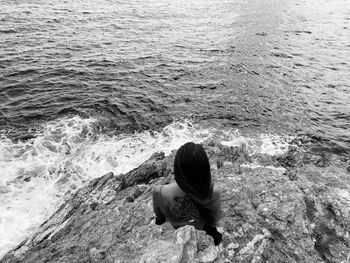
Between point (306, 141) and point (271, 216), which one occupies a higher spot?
point (271, 216)

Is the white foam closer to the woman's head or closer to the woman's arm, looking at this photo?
the woman's arm

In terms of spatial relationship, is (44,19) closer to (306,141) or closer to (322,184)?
(306,141)

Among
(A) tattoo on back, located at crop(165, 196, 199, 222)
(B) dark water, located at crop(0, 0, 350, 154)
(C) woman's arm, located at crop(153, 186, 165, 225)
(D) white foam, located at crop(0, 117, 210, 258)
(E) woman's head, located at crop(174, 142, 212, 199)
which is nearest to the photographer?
(E) woman's head, located at crop(174, 142, 212, 199)

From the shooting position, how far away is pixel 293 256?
7.62 meters

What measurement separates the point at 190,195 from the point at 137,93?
17064 millimetres

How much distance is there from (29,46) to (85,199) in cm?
2046

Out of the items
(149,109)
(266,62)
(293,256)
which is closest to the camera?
(293,256)

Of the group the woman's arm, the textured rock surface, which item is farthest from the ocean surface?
the woman's arm

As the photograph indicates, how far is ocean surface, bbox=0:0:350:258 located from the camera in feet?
49.3

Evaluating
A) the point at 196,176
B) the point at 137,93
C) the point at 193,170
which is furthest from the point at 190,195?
the point at 137,93

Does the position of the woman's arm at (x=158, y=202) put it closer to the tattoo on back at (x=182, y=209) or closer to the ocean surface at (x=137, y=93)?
the tattoo on back at (x=182, y=209)

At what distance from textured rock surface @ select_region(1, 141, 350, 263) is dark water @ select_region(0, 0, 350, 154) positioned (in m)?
6.54

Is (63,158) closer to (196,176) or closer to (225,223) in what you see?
Result: (225,223)

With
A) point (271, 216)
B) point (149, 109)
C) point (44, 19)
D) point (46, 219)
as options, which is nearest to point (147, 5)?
point (44, 19)
